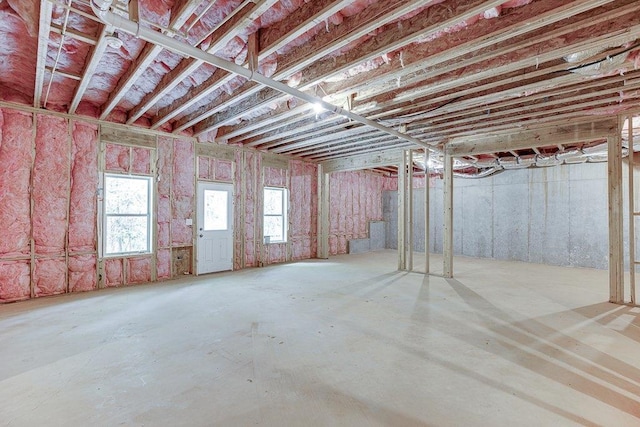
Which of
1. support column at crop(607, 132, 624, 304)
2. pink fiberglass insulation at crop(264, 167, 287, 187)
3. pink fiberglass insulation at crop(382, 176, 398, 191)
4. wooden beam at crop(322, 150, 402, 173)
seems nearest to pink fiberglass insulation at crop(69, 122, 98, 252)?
pink fiberglass insulation at crop(264, 167, 287, 187)

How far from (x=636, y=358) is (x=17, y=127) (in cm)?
764

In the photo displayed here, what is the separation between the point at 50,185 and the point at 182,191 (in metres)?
1.93

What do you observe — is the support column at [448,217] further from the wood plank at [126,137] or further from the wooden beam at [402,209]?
the wood plank at [126,137]

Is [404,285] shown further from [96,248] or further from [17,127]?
[17,127]

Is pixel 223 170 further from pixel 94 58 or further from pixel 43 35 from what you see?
pixel 43 35

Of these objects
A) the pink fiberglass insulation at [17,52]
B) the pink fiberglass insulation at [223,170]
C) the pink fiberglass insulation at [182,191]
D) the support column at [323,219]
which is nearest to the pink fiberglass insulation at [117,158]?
the pink fiberglass insulation at [182,191]

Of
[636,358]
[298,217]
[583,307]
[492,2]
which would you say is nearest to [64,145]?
[298,217]

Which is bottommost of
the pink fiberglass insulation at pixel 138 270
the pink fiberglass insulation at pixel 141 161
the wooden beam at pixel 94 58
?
the pink fiberglass insulation at pixel 138 270

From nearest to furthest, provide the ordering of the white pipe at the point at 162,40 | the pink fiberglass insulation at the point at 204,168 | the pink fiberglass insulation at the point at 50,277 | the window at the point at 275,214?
the white pipe at the point at 162,40
the pink fiberglass insulation at the point at 50,277
the pink fiberglass insulation at the point at 204,168
the window at the point at 275,214

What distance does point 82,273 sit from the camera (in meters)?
4.82

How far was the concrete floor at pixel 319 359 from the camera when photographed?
1.87m

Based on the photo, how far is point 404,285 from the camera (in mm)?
5289

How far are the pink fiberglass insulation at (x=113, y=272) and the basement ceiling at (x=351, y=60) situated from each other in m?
2.38

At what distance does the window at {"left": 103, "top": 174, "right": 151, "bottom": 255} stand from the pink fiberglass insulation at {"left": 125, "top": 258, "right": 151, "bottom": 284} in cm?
18
